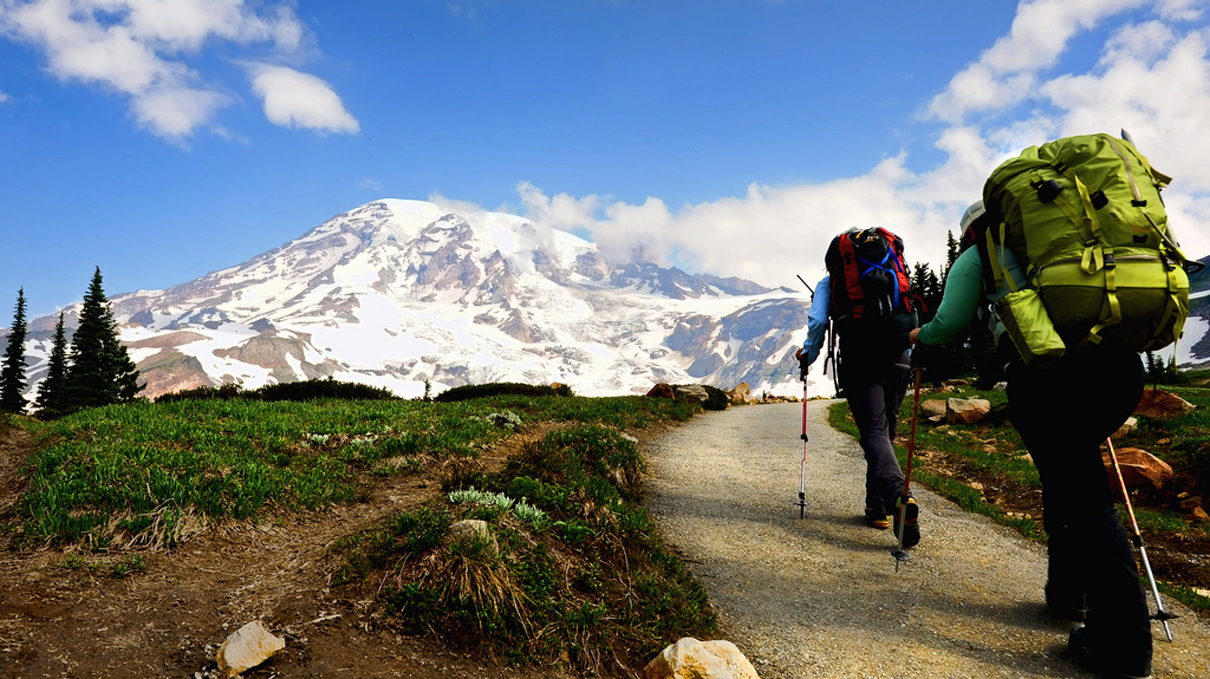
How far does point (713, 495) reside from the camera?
336 inches

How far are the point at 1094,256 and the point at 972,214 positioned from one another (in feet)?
3.34

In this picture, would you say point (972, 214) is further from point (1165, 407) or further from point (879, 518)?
point (1165, 407)

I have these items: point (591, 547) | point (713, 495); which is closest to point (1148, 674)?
point (591, 547)

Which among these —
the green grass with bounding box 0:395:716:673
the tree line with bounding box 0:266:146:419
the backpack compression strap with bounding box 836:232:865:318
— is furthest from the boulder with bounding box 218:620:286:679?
the tree line with bounding box 0:266:146:419

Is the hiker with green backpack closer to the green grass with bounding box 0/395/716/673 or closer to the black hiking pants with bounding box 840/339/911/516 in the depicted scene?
the black hiking pants with bounding box 840/339/911/516

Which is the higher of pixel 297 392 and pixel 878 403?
pixel 878 403

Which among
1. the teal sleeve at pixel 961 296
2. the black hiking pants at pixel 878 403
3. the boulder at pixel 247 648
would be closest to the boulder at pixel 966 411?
the black hiking pants at pixel 878 403

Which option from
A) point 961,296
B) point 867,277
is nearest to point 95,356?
point 867,277

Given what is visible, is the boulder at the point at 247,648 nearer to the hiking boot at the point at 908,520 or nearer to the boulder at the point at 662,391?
the hiking boot at the point at 908,520

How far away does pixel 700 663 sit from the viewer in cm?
367

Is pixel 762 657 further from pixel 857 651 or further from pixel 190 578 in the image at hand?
pixel 190 578

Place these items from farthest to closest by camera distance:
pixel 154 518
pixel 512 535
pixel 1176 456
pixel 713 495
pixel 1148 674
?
pixel 1176 456
pixel 713 495
pixel 154 518
pixel 512 535
pixel 1148 674

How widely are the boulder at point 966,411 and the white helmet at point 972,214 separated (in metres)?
14.2

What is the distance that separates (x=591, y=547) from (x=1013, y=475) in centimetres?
863
